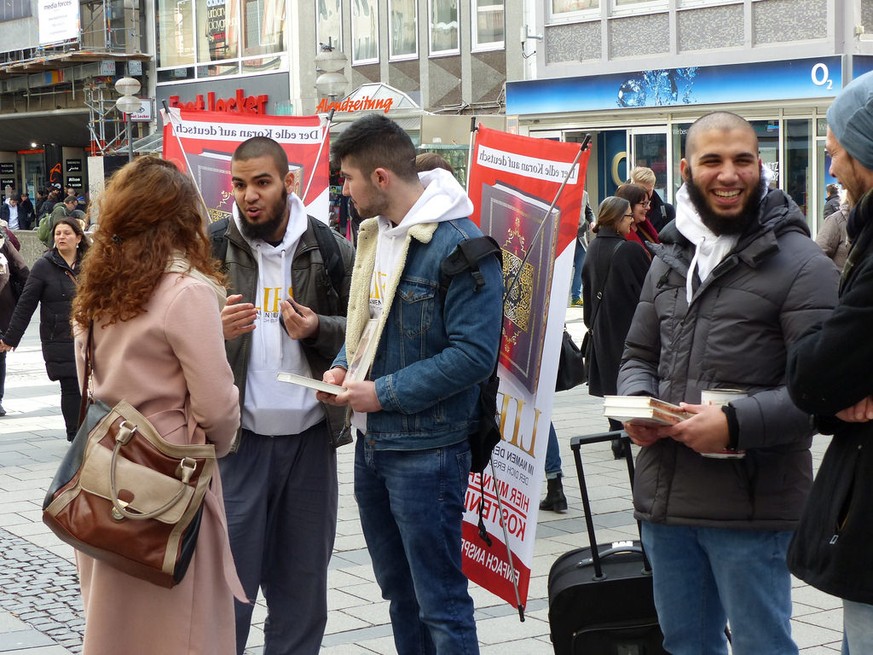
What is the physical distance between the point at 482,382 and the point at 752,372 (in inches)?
39.3

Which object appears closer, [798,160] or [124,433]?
[124,433]

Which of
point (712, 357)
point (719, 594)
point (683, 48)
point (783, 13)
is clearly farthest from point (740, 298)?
Answer: point (683, 48)

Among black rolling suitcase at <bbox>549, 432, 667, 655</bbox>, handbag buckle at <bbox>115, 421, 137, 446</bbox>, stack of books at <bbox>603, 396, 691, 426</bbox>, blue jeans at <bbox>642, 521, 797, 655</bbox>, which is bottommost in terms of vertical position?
black rolling suitcase at <bbox>549, 432, 667, 655</bbox>

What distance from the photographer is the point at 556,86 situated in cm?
2448

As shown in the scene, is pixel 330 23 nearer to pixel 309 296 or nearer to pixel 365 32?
pixel 365 32

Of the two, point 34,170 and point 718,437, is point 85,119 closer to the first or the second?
point 34,170

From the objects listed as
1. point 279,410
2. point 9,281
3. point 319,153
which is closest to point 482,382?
point 279,410

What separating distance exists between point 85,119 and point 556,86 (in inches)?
868

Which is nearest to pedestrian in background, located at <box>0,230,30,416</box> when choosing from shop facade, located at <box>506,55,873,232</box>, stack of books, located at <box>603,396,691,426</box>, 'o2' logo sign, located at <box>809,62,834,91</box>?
stack of books, located at <box>603,396,691,426</box>

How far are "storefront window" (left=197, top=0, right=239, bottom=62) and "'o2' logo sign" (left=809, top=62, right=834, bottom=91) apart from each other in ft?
65.9

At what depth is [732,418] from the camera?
3.19 metres

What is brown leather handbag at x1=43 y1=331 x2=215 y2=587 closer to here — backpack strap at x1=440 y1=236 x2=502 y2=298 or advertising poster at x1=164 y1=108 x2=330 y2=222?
backpack strap at x1=440 y1=236 x2=502 y2=298

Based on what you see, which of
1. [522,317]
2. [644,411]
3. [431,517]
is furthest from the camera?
[522,317]

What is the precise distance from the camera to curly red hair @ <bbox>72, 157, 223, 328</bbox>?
3.51 meters
